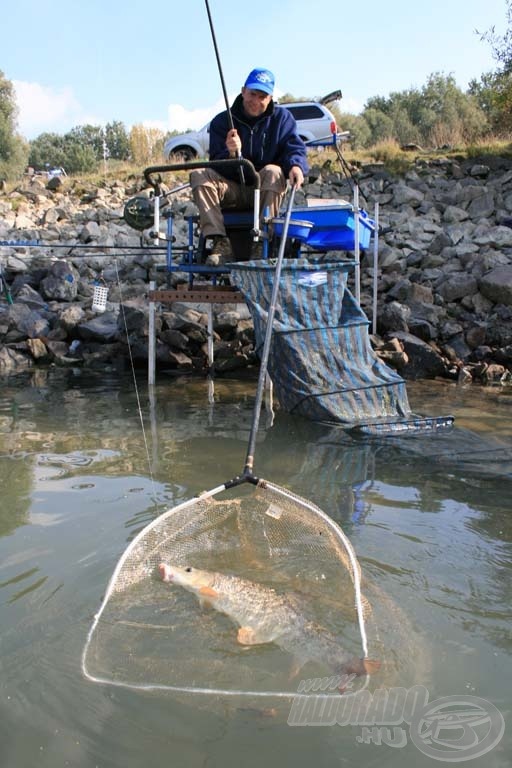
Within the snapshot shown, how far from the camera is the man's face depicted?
6371mm

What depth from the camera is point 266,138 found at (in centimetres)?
662

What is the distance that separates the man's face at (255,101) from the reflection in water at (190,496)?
298 centimetres

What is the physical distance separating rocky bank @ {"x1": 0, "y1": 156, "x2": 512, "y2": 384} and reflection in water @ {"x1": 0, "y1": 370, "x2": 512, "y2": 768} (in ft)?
6.91

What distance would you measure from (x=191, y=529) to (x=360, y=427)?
2.83 metres

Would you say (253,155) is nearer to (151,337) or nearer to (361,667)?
(151,337)

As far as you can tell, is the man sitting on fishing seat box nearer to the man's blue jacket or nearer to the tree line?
the man's blue jacket

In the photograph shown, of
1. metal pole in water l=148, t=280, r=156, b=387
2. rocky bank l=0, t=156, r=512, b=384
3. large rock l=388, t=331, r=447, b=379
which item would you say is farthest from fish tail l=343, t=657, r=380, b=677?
large rock l=388, t=331, r=447, b=379

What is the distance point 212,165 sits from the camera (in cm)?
630

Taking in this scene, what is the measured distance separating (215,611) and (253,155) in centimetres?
519

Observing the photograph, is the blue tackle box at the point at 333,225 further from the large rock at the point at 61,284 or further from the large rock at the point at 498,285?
the large rock at the point at 61,284

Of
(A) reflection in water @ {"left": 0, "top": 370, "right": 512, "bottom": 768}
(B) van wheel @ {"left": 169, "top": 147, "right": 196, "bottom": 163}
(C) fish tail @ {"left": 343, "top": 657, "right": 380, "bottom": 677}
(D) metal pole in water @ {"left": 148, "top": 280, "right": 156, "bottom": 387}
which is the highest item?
(B) van wheel @ {"left": 169, "top": 147, "right": 196, "bottom": 163}

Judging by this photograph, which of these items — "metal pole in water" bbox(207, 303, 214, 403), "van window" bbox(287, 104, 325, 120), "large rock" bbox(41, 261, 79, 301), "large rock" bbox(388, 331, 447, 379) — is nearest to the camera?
"metal pole in water" bbox(207, 303, 214, 403)

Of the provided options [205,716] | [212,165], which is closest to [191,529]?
[205,716]

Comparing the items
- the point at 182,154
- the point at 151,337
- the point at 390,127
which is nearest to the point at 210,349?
the point at 151,337
